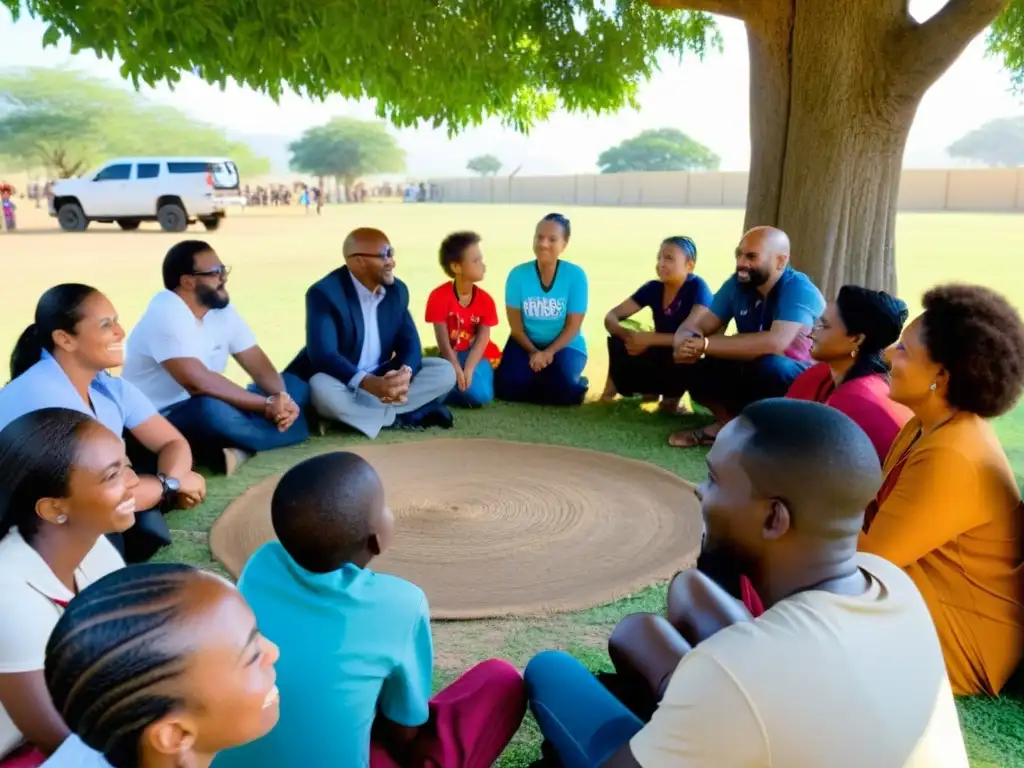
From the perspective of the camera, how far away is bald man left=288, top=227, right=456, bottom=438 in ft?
17.9

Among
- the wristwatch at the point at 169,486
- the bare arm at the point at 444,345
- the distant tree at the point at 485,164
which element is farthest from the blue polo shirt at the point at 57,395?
the distant tree at the point at 485,164

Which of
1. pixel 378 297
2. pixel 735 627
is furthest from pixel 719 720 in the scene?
pixel 378 297

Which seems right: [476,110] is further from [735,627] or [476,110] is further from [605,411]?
[735,627]

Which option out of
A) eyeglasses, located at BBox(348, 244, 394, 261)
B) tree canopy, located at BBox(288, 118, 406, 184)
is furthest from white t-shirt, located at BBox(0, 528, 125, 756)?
tree canopy, located at BBox(288, 118, 406, 184)

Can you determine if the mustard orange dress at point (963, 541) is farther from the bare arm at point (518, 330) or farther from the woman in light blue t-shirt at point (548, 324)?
the bare arm at point (518, 330)

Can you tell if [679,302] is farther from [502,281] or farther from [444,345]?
[502,281]

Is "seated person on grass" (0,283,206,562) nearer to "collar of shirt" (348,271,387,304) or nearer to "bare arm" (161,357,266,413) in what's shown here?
"bare arm" (161,357,266,413)

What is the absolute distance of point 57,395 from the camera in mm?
3266

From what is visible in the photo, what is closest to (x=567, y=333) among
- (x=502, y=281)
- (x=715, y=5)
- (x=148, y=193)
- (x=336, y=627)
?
(x=715, y=5)

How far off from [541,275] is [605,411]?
113 centimetres

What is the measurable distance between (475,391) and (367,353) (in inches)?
37.4

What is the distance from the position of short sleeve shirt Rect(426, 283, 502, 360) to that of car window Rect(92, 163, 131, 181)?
20.8 metres

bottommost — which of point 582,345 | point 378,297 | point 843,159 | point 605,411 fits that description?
point 605,411

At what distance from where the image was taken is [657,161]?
265 feet
